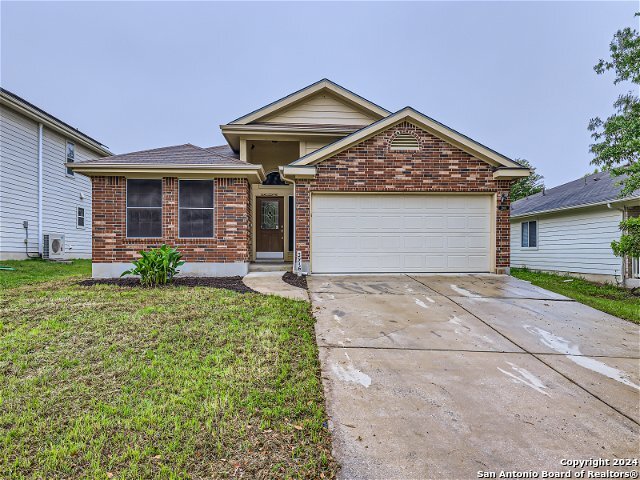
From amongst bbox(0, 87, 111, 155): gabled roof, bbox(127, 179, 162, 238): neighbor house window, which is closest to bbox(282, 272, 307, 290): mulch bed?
bbox(127, 179, 162, 238): neighbor house window

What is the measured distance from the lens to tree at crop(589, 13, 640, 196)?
10094 millimetres

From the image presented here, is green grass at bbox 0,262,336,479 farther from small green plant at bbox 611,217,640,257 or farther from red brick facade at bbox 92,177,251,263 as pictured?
small green plant at bbox 611,217,640,257

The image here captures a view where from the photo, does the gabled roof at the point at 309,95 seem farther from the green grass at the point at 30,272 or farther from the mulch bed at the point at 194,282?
the green grass at the point at 30,272

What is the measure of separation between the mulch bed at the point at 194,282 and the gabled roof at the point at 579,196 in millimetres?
11861

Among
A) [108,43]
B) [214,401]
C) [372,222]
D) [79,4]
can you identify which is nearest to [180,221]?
[372,222]

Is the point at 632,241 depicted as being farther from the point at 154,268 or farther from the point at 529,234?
the point at 154,268

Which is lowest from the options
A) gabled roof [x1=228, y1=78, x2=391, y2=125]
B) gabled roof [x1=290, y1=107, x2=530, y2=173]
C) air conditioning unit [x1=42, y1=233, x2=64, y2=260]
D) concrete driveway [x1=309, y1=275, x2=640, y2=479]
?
concrete driveway [x1=309, y1=275, x2=640, y2=479]

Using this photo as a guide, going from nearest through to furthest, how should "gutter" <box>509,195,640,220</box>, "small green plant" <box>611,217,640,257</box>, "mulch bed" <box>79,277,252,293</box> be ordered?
"mulch bed" <box>79,277,252,293</box> < "small green plant" <box>611,217,640,257</box> < "gutter" <box>509,195,640,220</box>

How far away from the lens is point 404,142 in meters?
9.62

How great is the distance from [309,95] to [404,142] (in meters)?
4.41

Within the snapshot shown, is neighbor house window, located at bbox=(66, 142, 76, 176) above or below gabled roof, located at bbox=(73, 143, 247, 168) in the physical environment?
above

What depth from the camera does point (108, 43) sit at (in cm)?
3503

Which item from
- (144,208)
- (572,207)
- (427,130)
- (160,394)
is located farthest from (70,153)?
(572,207)

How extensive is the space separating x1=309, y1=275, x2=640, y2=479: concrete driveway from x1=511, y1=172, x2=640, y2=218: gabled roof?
7647 mm
